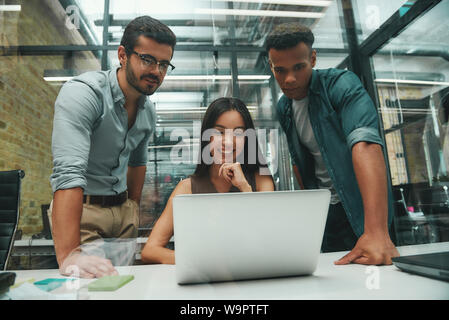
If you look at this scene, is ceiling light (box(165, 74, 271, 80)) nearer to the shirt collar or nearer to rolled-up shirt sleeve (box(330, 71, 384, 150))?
the shirt collar

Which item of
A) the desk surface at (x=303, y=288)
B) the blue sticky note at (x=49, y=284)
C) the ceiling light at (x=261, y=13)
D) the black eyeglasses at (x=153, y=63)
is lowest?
the desk surface at (x=303, y=288)

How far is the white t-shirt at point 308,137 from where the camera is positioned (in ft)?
4.89

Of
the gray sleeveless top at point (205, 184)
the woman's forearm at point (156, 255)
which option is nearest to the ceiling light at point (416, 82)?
the gray sleeveless top at point (205, 184)

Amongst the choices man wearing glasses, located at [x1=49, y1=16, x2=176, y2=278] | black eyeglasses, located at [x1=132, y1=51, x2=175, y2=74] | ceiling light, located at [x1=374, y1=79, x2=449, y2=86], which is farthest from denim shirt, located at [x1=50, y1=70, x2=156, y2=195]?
ceiling light, located at [x1=374, y1=79, x2=449, y2=86]

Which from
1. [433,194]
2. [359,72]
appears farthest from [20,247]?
[433,194]

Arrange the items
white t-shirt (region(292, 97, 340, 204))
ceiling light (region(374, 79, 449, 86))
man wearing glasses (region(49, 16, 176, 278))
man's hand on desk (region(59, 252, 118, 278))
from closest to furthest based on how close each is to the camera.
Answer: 1. man's hand on desk (region(59, 252, 118, 278))
2. man wearing glasses (region(49, 16, 176, 278))
3. white t-shirt (region(292, 97, 340, 204))
4. ceiling light (region(374, 79, 449, 86))

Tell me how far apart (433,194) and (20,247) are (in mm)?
2227

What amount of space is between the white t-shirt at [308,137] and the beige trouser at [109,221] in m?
0.95

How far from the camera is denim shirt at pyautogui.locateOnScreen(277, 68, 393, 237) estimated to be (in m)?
1.36

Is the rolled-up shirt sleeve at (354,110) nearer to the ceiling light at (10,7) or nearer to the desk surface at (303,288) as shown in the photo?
the desk surface at (303,288)

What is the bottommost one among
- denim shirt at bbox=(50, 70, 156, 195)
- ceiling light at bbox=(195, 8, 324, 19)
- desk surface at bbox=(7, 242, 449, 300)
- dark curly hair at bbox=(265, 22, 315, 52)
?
desk surface at bbox=(7, 242, 449, 300)

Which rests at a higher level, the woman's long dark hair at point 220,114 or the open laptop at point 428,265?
the woman's long dark hair at point 220,114

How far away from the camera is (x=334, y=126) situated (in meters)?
1.45
